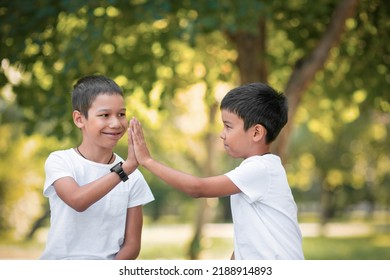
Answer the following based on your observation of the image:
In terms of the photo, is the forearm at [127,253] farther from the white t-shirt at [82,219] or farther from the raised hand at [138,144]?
the raised hand at [138,144]

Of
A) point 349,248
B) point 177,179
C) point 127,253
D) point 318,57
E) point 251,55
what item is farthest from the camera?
point 349,248

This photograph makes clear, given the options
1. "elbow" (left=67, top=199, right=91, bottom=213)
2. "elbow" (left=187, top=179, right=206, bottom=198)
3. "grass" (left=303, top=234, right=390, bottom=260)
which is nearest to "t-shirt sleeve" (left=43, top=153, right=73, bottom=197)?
"elbow" (left=67, top=199, right=91, bottom=213)

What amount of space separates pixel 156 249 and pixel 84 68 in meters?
15.6

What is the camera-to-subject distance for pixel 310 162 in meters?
28.8

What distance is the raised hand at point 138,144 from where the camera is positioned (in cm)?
330

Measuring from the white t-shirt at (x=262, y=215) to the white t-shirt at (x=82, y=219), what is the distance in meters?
0.62

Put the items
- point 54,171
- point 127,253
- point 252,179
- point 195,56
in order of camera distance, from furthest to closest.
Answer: point 195,56 → point 127,253 → point 54,171 → point 252,179

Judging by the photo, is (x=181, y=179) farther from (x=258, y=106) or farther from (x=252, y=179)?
(x=258, y=106)

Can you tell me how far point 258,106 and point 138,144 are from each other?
0.63 m

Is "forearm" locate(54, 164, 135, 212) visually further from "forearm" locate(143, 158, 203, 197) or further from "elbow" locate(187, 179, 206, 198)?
"elbow" locate(187, 179, 206, 198)

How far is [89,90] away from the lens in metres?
3.56

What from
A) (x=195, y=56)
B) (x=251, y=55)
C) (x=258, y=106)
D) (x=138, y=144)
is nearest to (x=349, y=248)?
(x=195, y=56)
